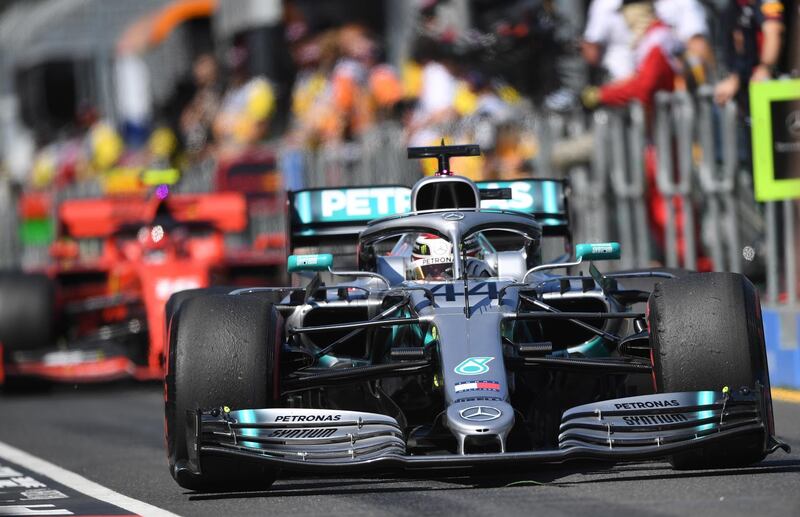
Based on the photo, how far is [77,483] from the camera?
871 centimetres

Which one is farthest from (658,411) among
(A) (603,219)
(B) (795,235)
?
(A) (603,219)

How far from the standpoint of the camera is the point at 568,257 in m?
10.3

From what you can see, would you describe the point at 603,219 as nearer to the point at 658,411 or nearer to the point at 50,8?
the point at 658,411

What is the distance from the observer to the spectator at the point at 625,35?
13.9 meters

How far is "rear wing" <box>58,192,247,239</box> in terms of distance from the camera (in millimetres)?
17578

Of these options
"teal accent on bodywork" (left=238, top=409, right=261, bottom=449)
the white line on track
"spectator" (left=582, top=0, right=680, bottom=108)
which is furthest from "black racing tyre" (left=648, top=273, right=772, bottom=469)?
"spectator" (left=582, top=0, right=680, bottom=108)

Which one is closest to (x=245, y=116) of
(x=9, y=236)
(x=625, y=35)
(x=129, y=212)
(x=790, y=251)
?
(x=9, y=236)

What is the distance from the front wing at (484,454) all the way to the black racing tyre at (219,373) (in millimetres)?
118

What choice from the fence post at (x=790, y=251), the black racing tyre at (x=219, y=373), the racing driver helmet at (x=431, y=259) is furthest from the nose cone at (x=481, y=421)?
the fence post at (x=790, y=251)

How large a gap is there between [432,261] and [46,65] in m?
40.7

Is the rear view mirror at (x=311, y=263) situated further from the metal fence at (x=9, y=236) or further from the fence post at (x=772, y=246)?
the metal fence at (x=9, y=236)

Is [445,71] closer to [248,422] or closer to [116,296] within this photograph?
[116,296]

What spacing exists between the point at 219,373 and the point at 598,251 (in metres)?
1.98

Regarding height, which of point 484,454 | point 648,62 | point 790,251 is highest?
point 648,62
